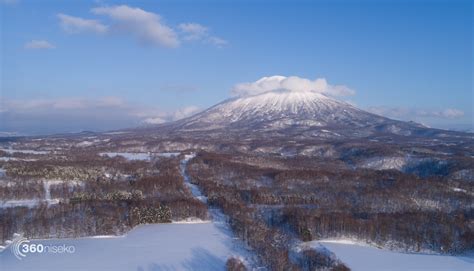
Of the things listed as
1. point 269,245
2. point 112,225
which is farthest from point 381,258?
point 112,225

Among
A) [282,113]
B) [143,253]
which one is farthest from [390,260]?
[282,113]

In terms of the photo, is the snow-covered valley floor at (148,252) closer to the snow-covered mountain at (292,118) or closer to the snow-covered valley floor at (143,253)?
the snow-covered valley floor at (143,253)

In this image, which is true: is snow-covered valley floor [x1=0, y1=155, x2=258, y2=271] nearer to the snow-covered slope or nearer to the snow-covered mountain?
the snow-covered mountain

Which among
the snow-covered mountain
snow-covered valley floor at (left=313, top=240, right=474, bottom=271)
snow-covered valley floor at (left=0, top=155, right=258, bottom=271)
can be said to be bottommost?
snow-covered valley floor at (left=313, top=240, right=474, bottom=271)

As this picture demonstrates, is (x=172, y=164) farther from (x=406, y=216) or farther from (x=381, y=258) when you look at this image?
(x=381, y=258)

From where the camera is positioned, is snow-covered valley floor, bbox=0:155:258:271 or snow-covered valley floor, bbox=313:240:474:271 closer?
snow-covered valley floor, bbox=0:155:258:271

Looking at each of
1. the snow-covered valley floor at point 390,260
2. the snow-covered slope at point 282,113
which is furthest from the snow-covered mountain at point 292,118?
the snow-covered valley floor at point 390,260

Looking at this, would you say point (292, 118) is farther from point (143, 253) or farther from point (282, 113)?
point (143, 253)

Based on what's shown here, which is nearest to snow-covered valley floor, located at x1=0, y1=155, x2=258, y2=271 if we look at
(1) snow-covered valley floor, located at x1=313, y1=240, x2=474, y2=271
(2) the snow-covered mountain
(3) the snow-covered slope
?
(1) snow-covered valley floor, located at x1=313, y1=240, x2=474, y2=271
